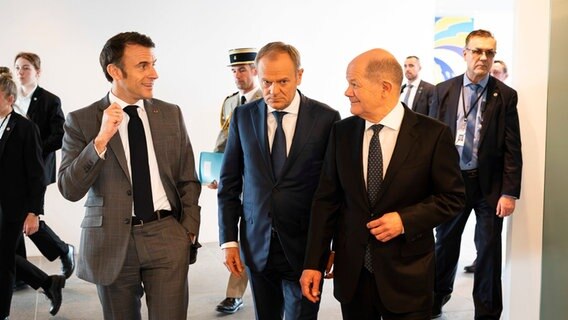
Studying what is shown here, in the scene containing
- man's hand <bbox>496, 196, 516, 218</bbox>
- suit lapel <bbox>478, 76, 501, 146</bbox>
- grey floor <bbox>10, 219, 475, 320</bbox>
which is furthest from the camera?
grey floor <bbox>10, 219, 475, 320</bbox>

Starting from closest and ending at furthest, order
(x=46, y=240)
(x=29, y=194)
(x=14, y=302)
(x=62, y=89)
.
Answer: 1. (x=29, y=194)
2. (x=14, y=302)
3. (x=46, y=240)
4. (x=62, y=89)

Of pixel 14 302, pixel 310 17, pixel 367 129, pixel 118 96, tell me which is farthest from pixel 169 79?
pixel 367 129

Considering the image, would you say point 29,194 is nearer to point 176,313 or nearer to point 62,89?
point 176,313

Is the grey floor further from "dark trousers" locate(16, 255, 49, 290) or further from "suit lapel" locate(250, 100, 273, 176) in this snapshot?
"suit lapel" locate(250, 100, 273, 176)

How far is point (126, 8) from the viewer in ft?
21.7

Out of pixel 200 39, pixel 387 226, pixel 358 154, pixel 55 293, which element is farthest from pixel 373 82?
pixel 200 39

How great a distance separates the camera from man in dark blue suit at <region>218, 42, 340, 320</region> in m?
2.65

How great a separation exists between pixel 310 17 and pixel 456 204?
17.7 ft

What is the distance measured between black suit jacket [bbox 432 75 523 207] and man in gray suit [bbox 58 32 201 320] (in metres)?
2.06

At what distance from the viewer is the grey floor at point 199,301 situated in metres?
4.57

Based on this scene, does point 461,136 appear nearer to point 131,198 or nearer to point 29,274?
point 131,198

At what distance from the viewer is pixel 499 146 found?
153 inches

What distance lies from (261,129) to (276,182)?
9.4 inches

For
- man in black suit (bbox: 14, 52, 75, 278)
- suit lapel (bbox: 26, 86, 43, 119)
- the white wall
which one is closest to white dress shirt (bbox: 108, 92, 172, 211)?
man in black suit (bbox: 14, 52, 75, 278)
